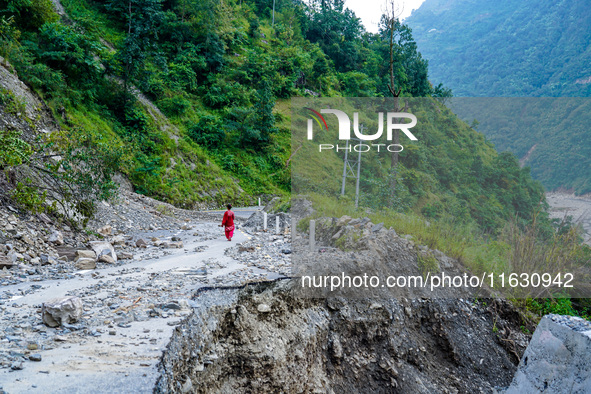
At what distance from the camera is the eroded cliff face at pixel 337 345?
13.2 ft

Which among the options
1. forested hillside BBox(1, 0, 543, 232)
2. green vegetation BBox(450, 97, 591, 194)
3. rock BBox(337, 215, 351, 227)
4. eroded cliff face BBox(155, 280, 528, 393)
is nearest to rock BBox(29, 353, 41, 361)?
eroded cliff face BBox(155, 280, 528, 393)

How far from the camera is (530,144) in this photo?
690 cm

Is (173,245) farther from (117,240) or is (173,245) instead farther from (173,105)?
(173,105)

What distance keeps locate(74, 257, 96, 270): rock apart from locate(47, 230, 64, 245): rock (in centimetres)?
127

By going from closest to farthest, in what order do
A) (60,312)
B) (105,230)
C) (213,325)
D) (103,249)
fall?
(60,312) → (213,325) → (103,249) → (105,230)

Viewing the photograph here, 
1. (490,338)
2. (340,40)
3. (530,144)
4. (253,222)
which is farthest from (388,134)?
(340,40)

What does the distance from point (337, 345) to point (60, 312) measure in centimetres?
375

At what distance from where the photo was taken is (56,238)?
273 inches

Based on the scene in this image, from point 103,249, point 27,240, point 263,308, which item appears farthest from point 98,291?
point 27,240

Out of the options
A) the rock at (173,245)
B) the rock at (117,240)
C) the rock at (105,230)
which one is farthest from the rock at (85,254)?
the rock at (105,230)

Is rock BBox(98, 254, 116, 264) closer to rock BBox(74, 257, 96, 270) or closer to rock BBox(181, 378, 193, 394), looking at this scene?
rock BBox(74, 257, 96, 270)

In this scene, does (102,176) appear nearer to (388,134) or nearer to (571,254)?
(388,134)

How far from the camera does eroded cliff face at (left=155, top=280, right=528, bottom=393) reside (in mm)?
4020

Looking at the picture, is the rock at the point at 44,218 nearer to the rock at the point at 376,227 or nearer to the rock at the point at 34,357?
the rock at the point at 34,357
